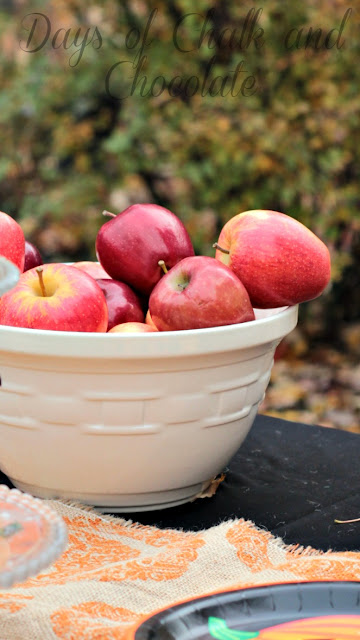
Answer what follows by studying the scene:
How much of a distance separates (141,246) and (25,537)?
52 centimetres

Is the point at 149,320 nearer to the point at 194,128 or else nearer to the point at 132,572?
the point at 132,572

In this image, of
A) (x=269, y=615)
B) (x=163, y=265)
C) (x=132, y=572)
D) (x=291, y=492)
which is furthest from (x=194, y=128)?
(x=269, y=615)

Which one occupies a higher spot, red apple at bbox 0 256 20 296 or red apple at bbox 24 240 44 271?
red apple at bbox 0 256 20 296

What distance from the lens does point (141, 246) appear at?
3.46 feet

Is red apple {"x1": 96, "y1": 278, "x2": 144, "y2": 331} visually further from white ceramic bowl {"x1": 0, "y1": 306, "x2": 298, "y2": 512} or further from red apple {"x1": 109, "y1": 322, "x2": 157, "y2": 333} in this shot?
white ceramic bowl {"x1": 0, "y1": 306, "x2": 298, "y2": 512}

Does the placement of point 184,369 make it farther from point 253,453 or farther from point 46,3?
point 46,3

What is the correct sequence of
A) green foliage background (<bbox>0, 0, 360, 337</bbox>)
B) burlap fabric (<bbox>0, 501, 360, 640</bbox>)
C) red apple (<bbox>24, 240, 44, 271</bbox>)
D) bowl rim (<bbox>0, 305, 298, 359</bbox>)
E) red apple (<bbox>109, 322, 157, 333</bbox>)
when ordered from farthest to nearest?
green foliage background (<bbox>0, 0, 360, 337</bbox>), red apple (<bbox>24, 240, 44, 271</bbox>), red apple (<bbox>109, 322, 157, 333</bbox>), bowl rim (<bbox>0, 305, 298, 359</bbox>), burlap fabric (<bbox>0, 501, 360, 640</bbox>)

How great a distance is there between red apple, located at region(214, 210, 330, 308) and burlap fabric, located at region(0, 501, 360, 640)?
0.29 meters

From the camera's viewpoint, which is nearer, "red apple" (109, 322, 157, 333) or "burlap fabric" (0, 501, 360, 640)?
"burlap fabric" (0, 501, 360, 640)

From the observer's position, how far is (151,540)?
0.90m

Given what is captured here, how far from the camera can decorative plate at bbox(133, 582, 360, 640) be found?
23.4 inches

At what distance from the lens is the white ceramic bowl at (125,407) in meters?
0.88

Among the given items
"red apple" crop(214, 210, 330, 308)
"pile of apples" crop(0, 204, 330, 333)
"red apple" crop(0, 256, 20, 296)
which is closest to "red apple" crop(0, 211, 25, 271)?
"pile of apples" crop(0, 204, 330, 333)

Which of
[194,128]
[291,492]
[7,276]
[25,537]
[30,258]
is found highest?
[7,276]
